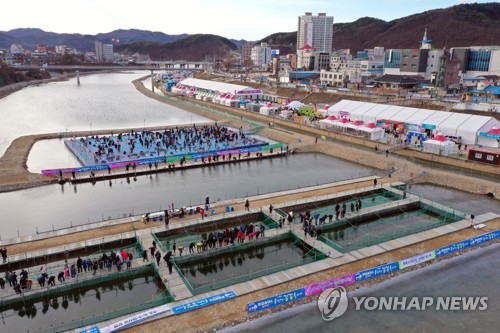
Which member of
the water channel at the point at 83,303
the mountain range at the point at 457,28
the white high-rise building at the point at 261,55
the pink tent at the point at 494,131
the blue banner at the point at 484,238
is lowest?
the water channel at the point at 83,303

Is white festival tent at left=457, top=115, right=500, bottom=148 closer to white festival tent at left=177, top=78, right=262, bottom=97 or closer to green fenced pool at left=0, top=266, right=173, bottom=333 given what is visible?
green fenced pool at left=0, top=266, right=173, bottom=333

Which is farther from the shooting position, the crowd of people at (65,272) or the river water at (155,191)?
the river water at (155,191)

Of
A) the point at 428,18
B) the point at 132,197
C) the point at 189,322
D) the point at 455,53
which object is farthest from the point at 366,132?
the point at 428,18

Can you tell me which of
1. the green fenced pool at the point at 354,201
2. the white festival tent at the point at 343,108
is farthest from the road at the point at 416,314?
the white festival tent at the point at 343,108

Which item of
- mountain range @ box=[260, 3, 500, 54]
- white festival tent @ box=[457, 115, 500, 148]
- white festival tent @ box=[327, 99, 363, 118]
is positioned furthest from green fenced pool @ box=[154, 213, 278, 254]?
mountain range @ box=[260, 3, 500, 54]

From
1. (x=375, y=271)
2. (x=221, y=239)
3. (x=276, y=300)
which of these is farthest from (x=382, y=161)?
(x=276, y=300)

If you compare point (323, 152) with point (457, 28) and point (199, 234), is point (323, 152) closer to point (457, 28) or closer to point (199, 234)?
point (199, 234)

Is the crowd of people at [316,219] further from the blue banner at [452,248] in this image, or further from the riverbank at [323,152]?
the riverbank at [323,152]

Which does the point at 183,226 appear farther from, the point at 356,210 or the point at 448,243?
the point at 448,243
